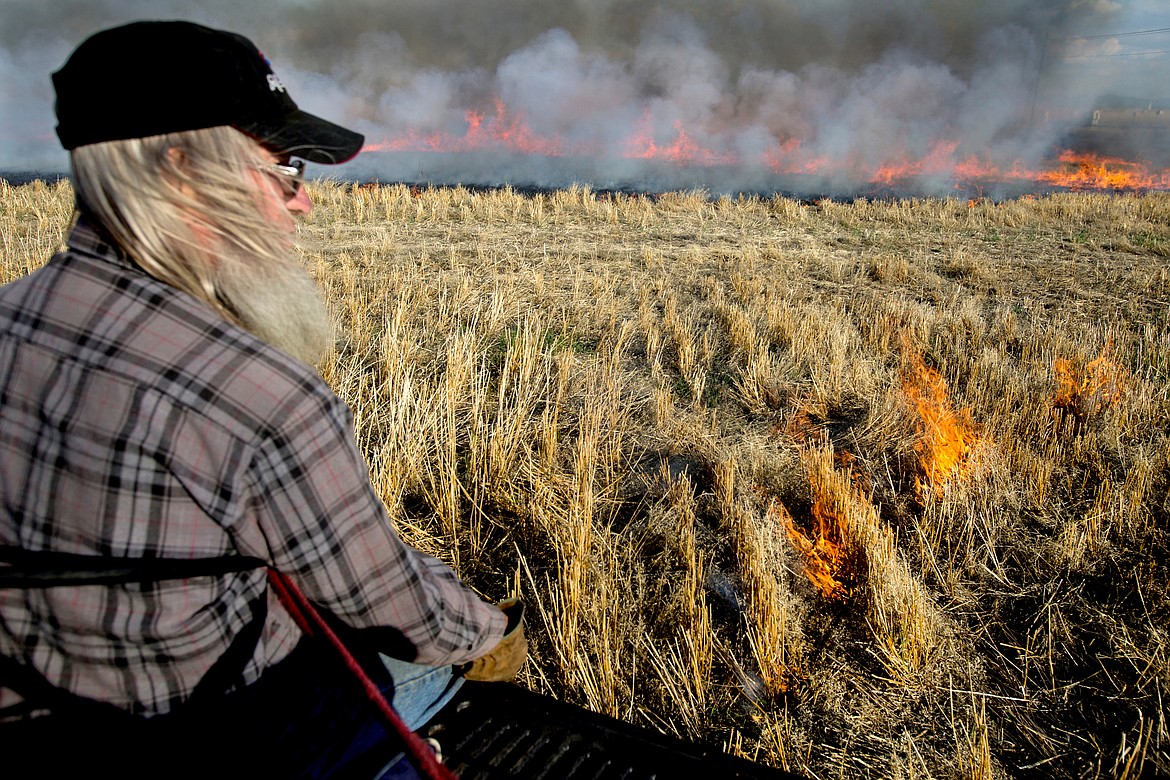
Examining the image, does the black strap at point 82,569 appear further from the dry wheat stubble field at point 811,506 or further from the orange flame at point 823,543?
the orange flame at point 823,543

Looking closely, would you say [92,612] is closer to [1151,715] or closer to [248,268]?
[248,268]

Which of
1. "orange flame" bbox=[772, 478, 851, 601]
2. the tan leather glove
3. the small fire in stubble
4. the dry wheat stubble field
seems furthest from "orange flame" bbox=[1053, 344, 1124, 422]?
the tan leather glove

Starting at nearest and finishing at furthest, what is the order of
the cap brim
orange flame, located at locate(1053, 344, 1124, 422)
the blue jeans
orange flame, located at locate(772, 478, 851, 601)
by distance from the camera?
the cap brim, the blue jeans, orange flame, located at locate(772, 478, 851, 601), orange flame, located at locate(1053, 344, 1124, 422)

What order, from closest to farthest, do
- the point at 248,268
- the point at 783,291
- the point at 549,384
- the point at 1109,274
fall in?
1. the point at 248,268
2. the point at 549,384
3. the point at 783,291
4. the point at 1109,274

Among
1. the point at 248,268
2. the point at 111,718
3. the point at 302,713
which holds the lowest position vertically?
the point at 302,713

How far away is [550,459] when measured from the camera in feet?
10.1

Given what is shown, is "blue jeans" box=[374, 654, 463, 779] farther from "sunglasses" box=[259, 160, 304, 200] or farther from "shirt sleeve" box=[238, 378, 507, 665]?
"sunglasses" box=[259, 160, 304, 200]

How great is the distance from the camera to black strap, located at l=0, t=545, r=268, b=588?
3.01ft

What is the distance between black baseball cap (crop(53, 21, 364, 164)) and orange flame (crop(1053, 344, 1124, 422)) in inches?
177

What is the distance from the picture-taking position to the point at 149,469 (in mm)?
902

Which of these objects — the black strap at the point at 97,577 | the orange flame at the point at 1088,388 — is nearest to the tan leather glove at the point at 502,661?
the black strap at the point at 97,577

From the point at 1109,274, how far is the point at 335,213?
12.7m

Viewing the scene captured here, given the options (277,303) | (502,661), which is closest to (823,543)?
(502,661)

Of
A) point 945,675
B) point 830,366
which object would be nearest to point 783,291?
point 830,366
